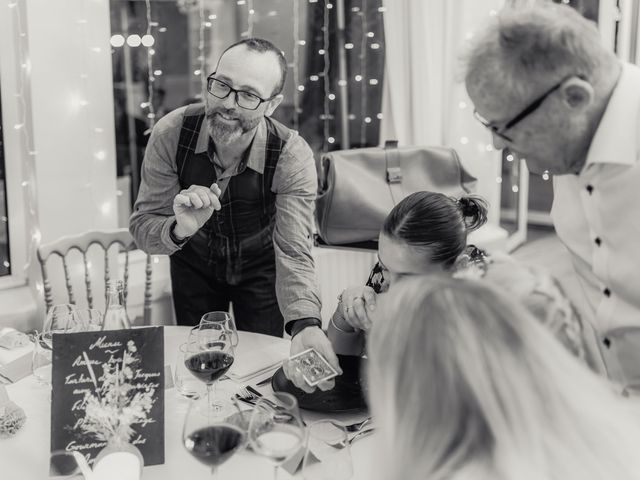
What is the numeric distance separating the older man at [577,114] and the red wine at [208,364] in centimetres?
67

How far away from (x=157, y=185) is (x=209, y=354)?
0.91 m

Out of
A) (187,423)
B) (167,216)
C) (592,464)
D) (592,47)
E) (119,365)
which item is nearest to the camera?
(592,464)

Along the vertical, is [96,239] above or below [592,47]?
below

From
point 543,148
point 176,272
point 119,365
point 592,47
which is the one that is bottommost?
point 176,272

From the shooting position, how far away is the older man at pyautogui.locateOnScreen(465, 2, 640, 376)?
3.72 ft

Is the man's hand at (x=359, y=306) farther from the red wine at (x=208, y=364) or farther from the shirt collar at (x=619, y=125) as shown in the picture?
the shirt collar at (x=619, y=125)

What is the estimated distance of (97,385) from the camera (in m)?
1.25

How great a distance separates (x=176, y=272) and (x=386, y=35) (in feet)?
5.37

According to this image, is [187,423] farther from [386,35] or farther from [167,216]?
[386,35]

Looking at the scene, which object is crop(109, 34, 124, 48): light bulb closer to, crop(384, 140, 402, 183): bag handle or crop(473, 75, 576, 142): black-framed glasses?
crop(384, 140, 402, 183): bag handle

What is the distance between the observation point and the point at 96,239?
8.23 feet

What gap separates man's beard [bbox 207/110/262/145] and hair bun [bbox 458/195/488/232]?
0.65 metres

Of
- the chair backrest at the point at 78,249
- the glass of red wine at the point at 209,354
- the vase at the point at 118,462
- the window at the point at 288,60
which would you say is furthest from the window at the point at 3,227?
the vase at the point at 118,462

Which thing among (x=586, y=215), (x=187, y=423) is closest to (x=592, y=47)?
(x=586, y=215)
